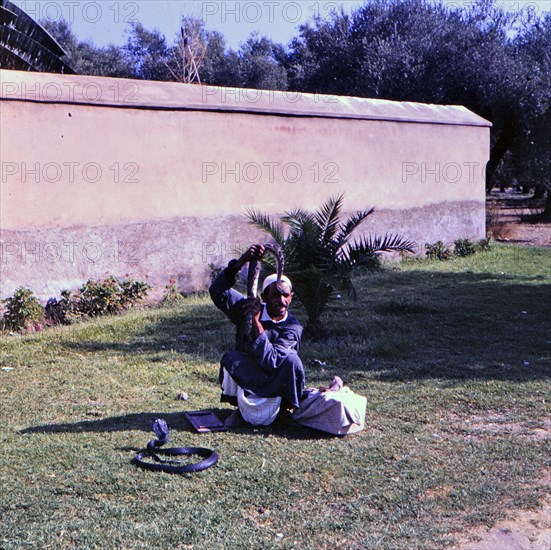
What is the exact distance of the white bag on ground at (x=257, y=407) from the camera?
18.7 feet

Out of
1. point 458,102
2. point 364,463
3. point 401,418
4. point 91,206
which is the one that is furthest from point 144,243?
point 458,102

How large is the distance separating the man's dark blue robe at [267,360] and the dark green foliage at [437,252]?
9991 millimetres

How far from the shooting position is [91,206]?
34.4 feet

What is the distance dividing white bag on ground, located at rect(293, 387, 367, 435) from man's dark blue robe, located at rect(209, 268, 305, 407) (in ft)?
0.39

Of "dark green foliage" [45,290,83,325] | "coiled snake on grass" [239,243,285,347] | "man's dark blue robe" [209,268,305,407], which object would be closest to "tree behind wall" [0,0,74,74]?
"dark green foliage" [45,290,83,325]

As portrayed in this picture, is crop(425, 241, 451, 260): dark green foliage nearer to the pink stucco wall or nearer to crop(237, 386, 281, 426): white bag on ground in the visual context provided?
the pink stucco wall

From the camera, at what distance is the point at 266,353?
541cm

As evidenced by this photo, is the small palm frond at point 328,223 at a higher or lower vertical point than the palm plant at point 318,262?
higher

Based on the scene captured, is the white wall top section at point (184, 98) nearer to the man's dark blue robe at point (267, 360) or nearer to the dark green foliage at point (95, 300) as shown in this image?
the dark green foliage at point (95, 300)

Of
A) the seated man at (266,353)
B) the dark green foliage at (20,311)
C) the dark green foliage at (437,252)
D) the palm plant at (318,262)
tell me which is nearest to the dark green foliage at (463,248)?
the dark green foliage at (437,252)

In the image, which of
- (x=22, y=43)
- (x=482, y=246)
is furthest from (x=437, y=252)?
(x=22, y=43)

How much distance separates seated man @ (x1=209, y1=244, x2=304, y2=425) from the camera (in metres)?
5.48

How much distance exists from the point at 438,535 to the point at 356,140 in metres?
10.6

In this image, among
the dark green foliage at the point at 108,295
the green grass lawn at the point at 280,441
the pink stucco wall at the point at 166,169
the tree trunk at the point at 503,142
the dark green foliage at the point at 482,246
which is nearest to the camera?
the green grass lawn at the point at 280,441
